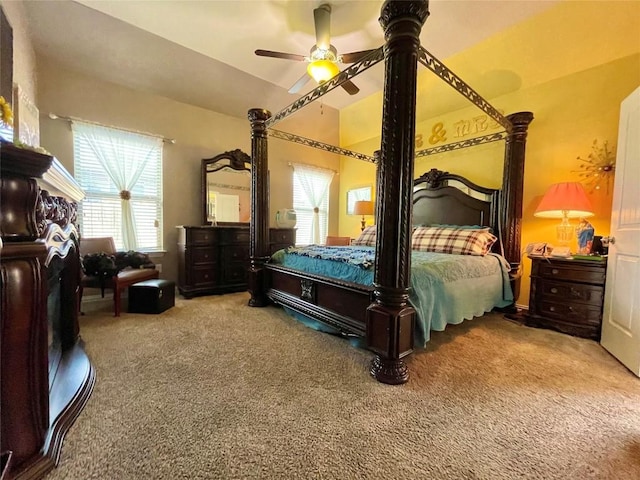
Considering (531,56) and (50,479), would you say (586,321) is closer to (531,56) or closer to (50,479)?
(531,56)

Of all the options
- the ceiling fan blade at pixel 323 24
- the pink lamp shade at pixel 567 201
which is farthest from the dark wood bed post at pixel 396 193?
the pink lamp shade at pixel 567 201

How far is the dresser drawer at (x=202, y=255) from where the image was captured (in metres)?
3.61

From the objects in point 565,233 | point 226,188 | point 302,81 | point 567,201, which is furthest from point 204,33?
point 565,233

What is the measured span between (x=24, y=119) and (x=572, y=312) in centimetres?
514

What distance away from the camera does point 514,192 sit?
2.96 metres

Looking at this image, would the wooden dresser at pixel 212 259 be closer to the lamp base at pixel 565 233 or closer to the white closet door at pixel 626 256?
the lamp base at pixel 565 233

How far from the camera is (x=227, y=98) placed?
409 cm

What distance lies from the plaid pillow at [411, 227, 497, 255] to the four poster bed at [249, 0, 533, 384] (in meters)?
0.14

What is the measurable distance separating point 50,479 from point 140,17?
3.88 metres

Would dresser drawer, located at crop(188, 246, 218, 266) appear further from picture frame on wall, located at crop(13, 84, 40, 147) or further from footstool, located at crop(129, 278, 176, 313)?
picture frame on wall, located at crop(13, 84, 40, 147)

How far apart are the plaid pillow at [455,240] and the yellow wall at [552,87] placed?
64 centimetres

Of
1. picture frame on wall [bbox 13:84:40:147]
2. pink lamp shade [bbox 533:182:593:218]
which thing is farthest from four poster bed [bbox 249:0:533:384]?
picture frame on wall [bbox 13:84:40:147]

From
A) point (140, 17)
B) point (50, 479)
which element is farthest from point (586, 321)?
point (140, 17)

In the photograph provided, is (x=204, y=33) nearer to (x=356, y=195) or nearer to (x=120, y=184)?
(x=120, y=184)
